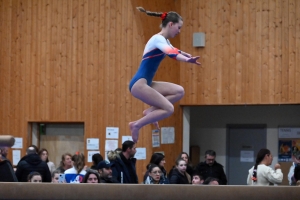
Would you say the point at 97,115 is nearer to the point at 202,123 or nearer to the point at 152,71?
the point at 202,123

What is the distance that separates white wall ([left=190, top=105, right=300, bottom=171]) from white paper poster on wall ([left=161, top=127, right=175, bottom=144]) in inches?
62.9

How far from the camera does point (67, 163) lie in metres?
9.57

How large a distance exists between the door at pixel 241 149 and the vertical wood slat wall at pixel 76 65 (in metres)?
1.64

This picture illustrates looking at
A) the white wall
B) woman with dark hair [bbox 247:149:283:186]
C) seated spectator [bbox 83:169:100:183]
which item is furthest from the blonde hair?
the white wall

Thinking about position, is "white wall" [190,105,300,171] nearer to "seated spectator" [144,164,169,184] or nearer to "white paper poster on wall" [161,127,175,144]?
"white paper poster on wall" [161,127,175,144]

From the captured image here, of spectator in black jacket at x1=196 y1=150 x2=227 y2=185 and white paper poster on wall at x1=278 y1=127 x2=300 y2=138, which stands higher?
white paper poster on wall at x1=278 y1=127 x2=300 y2=138

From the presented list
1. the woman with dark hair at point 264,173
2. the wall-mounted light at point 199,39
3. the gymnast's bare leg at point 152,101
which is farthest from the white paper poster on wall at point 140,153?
the gymnast's bare leg at point 152,101

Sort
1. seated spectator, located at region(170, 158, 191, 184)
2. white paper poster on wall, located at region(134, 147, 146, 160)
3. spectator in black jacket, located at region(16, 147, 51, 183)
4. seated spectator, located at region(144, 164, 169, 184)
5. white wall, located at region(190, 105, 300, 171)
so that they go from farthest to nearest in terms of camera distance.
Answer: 1. white wall, located at region(190, 105, 300, 171)
2. white paper poster on wall, located at region(134, 147, 146, 160)
3. seated spectator, located at region(170, 158, 191, 184)
4. spectator in black jacket, located at region(16, 147, 51, 183)
5. seated spectator, located at region(144, 164, 169, 184)

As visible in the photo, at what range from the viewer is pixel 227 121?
13914 mm

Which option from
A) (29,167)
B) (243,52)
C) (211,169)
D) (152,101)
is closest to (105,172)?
(29,167)

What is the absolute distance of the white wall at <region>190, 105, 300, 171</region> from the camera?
13320 millimetres

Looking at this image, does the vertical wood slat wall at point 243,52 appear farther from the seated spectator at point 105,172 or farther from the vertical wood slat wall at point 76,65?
the seated spectator at point 105,172

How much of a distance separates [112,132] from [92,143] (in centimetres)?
48

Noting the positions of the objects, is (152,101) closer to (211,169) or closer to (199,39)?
(211,169)
